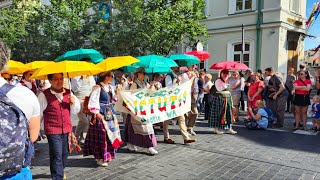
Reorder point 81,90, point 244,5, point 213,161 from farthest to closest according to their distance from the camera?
point 244,5
point 81,90
point 213,161

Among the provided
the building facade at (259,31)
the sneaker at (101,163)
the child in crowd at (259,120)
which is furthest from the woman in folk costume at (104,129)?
the building facade at (259,31)

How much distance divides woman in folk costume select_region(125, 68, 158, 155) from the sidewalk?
0.69 ft

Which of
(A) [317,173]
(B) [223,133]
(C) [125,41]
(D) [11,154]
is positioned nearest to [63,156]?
(D) [11,154]

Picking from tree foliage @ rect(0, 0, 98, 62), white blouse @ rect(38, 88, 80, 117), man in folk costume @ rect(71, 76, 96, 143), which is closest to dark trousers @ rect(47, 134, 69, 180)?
white blouse @ rect(38, 88, 80, 117)

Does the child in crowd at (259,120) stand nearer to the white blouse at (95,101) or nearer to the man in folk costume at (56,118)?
the white blouse at (95,101)

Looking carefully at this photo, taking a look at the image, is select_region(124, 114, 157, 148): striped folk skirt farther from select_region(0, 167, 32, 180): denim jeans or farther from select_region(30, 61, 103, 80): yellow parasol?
select_region(0, 167, 32, 180): denim jeans

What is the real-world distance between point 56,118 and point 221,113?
481 centimetres

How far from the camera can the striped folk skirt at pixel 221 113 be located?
7.71 meters

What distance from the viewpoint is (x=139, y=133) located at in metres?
5.91

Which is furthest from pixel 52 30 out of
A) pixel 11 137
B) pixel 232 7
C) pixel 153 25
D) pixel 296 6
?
pixel 11 137

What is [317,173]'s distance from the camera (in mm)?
4793

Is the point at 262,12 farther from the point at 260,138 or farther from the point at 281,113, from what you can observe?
the point at 260,138

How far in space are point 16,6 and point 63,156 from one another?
79.3 feet

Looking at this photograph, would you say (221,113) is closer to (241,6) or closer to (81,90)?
(81,90)
